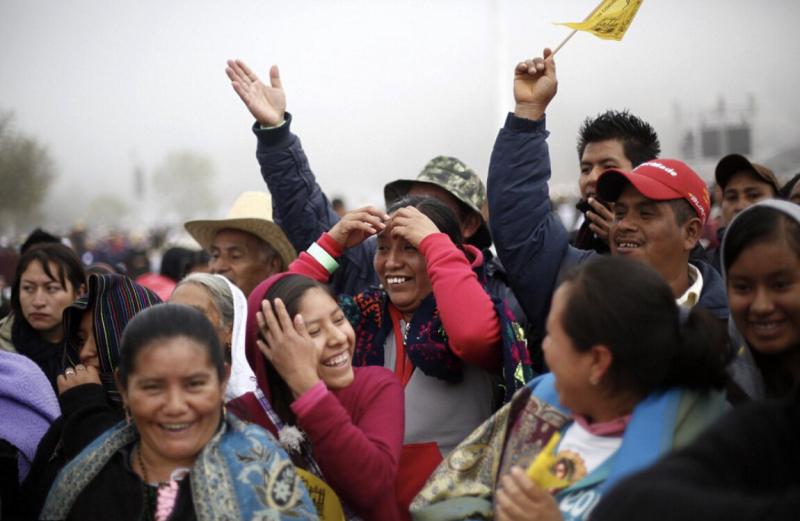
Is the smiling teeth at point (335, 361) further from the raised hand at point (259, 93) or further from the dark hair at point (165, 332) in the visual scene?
the raised hand at point (259, 93)

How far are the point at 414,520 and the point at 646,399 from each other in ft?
2.59

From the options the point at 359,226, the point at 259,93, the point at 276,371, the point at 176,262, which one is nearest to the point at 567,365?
the point at 276,371

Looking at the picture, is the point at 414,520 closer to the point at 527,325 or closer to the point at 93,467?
the point at 93,467

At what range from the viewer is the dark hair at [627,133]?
4297 mm

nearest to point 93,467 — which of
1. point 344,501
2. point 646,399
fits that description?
point 344,501

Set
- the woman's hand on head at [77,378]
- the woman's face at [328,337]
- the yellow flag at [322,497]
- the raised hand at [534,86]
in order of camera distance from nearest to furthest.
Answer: the yellow flag at [322,497]
the woman's face at [328,337]
the woman's hand on head at [77,378]
the raised hand at [534,86]

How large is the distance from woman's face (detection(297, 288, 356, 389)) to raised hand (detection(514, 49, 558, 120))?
3.83 feet

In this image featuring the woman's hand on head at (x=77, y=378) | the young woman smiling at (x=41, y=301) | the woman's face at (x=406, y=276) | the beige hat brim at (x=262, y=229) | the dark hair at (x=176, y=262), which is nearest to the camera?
the woman's hand on head at (x=77, y=378)

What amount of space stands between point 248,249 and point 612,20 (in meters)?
2.35

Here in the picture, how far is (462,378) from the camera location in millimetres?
3178

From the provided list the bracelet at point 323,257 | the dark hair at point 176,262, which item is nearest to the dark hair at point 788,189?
the bracelet at point 323,257

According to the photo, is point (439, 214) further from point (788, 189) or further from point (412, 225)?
point (788, 189)

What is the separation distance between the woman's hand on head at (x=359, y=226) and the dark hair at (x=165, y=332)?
3.35ft

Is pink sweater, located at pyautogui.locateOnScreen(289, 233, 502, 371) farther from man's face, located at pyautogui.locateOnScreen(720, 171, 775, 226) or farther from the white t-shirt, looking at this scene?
man's face, located at pyautogui.locateOnScreen(720, 171, 775, 226)
